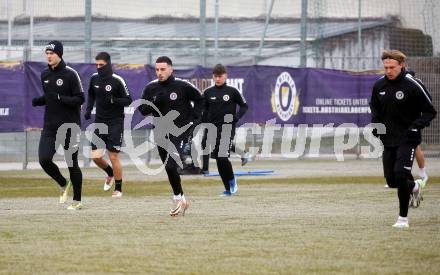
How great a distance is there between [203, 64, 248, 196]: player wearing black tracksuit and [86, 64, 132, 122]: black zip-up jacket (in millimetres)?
1436

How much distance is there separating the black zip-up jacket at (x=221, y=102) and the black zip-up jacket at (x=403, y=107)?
21.0 ft

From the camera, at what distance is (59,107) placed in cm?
1582

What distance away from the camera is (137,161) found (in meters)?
28.8

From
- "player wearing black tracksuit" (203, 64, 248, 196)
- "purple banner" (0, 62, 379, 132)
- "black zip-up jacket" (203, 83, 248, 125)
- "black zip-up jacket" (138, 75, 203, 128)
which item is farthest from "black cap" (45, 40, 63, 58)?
"purple banner" (0, 62, 379, 132)

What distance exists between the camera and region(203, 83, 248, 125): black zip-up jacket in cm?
1962

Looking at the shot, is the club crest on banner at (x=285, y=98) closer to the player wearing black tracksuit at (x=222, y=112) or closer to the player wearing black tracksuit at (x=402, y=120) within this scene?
the player wearing black tracksuit at (x=222, y=112)

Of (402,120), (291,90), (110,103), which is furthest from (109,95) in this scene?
(291,90)

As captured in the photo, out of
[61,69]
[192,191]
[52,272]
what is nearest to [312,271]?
[52,272]

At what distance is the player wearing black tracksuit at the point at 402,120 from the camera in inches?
512

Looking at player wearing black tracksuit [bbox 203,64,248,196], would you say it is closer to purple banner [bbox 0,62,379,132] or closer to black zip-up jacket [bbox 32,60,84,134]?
black zip-up jacket [bbox 32,60,84,134]

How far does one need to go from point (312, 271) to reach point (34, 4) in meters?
17.9

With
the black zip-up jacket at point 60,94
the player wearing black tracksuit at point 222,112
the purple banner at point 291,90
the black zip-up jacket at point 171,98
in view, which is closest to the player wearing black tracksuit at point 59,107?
the black zip-up jacket at point 60,94

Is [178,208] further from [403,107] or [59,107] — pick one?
[403,107]

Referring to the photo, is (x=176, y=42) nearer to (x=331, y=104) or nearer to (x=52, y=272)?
(x=331, y=104)
